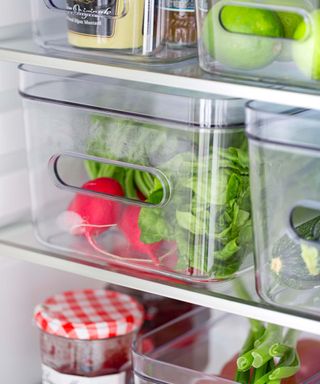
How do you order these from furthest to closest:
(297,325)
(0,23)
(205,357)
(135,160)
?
(205,357)
(0,23)
(135,160)
(297,325)

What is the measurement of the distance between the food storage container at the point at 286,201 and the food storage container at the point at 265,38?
5 cm

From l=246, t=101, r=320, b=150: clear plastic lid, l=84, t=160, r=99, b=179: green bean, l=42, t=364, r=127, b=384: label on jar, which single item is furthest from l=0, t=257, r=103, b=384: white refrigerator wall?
l=246, t=101, r=320, b=150: clear plastic lid

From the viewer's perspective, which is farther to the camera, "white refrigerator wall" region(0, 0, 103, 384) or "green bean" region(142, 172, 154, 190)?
"white refrigerator wall" region(0, 0, 103, 384)

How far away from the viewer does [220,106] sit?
3.86 feet

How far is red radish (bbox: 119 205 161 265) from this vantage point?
130 cm

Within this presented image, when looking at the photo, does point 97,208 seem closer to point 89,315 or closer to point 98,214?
point 98,214

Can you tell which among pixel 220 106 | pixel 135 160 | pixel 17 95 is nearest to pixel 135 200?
pixel 135 160

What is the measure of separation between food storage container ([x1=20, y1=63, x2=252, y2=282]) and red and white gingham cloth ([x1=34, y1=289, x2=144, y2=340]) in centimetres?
14

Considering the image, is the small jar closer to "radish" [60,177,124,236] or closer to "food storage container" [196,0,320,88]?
"radish" [60,177,124,236]

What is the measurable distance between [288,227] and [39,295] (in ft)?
1.94

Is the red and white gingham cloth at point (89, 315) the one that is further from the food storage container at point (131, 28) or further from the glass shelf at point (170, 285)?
the food storage container at point (131, 28)

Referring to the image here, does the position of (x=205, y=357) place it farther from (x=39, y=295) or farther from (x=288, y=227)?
(x=288, y=227)

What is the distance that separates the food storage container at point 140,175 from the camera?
3.93ft

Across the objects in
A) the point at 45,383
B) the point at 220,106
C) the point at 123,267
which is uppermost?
the point at 220,106
